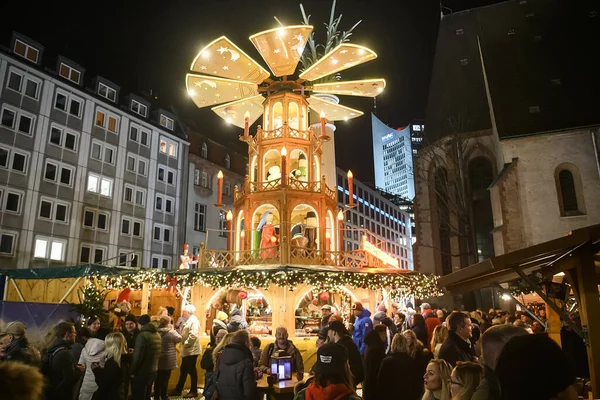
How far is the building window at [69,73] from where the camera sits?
30.6 metres

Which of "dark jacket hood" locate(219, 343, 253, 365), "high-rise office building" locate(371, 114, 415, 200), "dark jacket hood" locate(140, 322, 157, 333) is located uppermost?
"high-rise office building" locate(371, 114, 415, 200)

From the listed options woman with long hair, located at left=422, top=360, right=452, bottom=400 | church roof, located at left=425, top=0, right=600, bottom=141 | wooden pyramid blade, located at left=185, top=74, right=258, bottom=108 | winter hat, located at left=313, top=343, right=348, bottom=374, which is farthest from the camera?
church roof, located at left=425, top=0, right=600, bottom=141

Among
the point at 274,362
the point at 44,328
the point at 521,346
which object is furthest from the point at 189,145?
the point at 521,346

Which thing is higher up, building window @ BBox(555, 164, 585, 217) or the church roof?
the church roof

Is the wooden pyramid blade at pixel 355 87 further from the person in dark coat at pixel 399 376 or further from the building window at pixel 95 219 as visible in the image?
the building window at pixel 95 219

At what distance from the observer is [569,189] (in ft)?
81.4

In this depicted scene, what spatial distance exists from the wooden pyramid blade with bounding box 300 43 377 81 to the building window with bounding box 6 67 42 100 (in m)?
19.9

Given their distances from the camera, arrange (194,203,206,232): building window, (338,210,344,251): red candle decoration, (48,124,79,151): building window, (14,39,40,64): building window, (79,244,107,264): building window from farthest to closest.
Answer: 1. (194,203,206,232): building window
2. (79,244,107,264): building window
3. (48,124,79,151): building window
4. (14,39,40,64): building window
5. (338,210,344,251): red candle decoration

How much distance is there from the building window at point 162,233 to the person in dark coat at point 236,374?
32.0 meters

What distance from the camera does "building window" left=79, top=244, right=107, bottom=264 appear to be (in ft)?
99.4

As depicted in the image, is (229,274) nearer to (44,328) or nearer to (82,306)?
(82,306)

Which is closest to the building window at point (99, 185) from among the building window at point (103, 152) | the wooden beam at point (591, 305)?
the building window at point (103, 152)

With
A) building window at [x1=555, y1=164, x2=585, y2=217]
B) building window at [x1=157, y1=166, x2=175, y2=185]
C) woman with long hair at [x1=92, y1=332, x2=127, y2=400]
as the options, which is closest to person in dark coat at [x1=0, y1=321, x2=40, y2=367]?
woman with long hair at [x1=92, y1=332, x2=127, y2=400]

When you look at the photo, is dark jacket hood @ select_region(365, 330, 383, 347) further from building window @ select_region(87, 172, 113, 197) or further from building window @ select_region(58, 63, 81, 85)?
building window @ select_region(58, 63, 81, 85)
